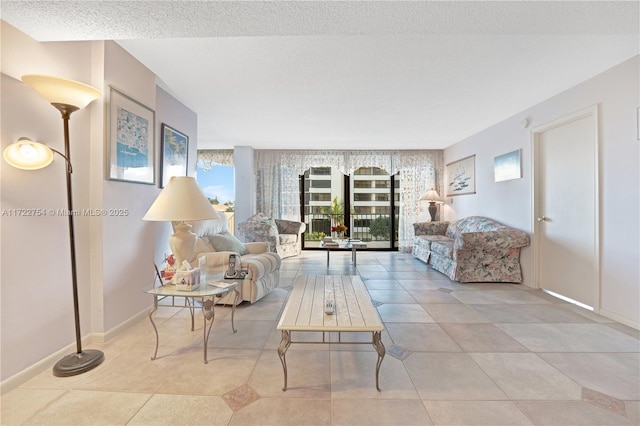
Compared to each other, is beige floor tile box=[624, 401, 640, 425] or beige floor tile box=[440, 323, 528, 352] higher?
beige floor tile box=[440, 323, 528, 352]

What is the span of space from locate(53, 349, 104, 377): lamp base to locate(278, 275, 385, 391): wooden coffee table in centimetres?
133

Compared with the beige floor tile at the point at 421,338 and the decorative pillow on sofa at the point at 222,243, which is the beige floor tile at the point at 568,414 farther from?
the decorative pillow on sofa at the point at 222,243

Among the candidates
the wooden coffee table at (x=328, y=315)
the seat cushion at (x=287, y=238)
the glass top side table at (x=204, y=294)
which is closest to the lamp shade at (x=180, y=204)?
the glass top side table at (x=204, y=294)

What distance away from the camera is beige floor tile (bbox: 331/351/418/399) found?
151 centimetres

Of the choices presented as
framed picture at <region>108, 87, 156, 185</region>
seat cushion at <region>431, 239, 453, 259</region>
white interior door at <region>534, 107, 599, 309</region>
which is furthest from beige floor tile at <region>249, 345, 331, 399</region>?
white interior door at <region>534, 107, 599, 309</region>

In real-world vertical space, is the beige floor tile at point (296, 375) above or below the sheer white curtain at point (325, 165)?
below

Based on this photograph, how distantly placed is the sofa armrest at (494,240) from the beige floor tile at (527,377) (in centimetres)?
182

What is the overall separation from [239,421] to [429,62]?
3.01 m

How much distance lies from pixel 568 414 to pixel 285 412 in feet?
4.84

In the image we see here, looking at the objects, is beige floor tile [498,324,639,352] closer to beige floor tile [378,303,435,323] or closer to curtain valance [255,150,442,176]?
beige floor tile [378,303,435,323]

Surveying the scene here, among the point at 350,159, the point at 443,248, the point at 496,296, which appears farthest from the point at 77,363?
the point at 350,159

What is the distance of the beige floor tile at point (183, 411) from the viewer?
1.32 metres

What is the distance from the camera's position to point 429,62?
2420mm

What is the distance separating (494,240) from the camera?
357 cm
